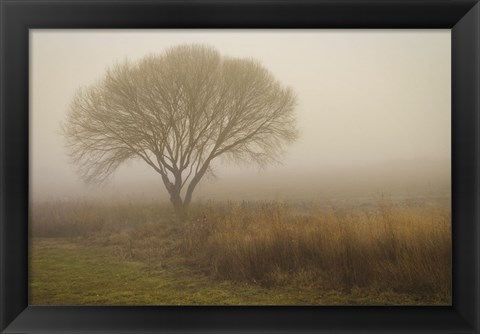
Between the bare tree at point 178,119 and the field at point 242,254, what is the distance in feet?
0.79

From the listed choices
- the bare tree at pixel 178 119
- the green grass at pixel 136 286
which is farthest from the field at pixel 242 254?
the bare tree at pixel 178 119

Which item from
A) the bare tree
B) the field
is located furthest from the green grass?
the bare tree

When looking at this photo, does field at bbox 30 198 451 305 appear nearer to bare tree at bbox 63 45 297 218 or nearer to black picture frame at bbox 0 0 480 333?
black picture frame at bbox 0 0 480 333

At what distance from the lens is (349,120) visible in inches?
83.0

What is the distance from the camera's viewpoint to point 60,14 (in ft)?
6.73

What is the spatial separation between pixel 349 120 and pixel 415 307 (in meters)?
1.20

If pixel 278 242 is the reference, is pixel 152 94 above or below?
above

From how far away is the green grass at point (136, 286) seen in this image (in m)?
2.09

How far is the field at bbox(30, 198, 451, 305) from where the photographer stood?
2.09m

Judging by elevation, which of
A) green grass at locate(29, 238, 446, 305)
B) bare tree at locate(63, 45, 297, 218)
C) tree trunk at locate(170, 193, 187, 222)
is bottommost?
green grass at locate(29, 238, 446, 305)

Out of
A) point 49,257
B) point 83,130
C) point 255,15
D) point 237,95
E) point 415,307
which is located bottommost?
point 415,307

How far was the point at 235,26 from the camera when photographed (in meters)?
2.07

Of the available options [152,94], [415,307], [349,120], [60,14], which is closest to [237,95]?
[152,94]

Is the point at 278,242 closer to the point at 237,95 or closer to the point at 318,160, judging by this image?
the point at 318,160
